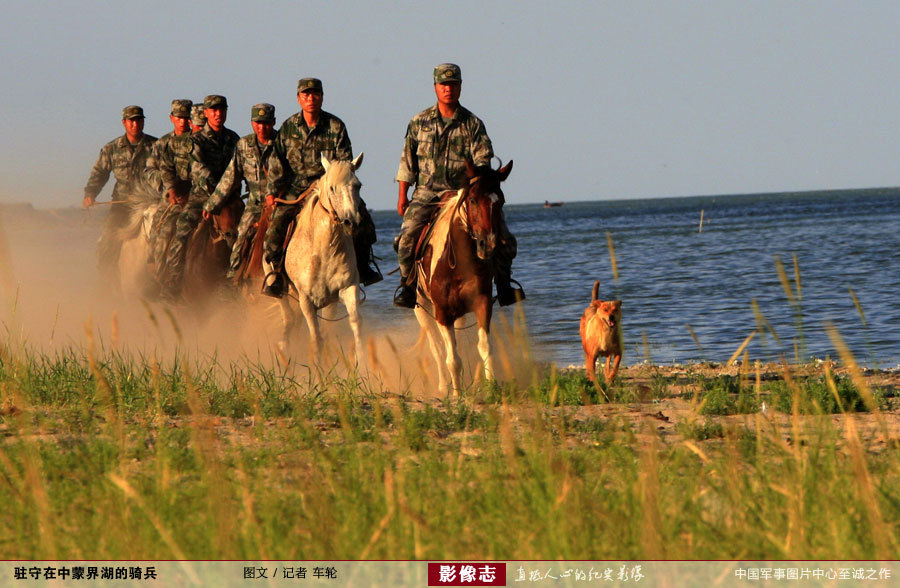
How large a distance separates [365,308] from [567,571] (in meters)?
19.6

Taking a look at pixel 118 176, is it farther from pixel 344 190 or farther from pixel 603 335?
pixel 603 335

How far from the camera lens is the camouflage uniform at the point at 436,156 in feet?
34.1

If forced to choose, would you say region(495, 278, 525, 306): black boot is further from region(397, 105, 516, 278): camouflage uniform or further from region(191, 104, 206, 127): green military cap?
region(191, 104, 206, 127): green military cap

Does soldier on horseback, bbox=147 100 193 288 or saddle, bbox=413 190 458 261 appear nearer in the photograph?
saddle, bbox=413 190 458 261

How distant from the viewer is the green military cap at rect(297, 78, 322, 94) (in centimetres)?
1134

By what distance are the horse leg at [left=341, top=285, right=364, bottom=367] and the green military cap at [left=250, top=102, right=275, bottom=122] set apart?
2.34 metres

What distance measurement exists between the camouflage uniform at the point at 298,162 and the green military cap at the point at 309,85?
27cm

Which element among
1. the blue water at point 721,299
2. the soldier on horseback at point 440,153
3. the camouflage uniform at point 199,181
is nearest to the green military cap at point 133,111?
the camouflage uniform at point 199,181

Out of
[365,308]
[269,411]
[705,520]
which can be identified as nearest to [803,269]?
[365,308]

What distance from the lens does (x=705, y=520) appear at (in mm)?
4734

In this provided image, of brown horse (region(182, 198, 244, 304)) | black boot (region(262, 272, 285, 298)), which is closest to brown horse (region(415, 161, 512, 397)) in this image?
black boot (region(262, 272, 285, 298))

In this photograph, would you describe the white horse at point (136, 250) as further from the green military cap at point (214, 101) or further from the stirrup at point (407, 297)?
the stirrup at point (407, 297)

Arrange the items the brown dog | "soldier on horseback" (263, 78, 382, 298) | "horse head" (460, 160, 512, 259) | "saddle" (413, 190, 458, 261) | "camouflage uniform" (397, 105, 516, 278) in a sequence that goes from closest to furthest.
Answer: "horse head" (460, 160, 512, 259), "saddle" (413, 190, 458, 261), the brown dog, "camouflage uniform" (397, 105, 516, 278), "soldier on horseback" (263, 78, 382, 298)

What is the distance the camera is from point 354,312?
432 inches
